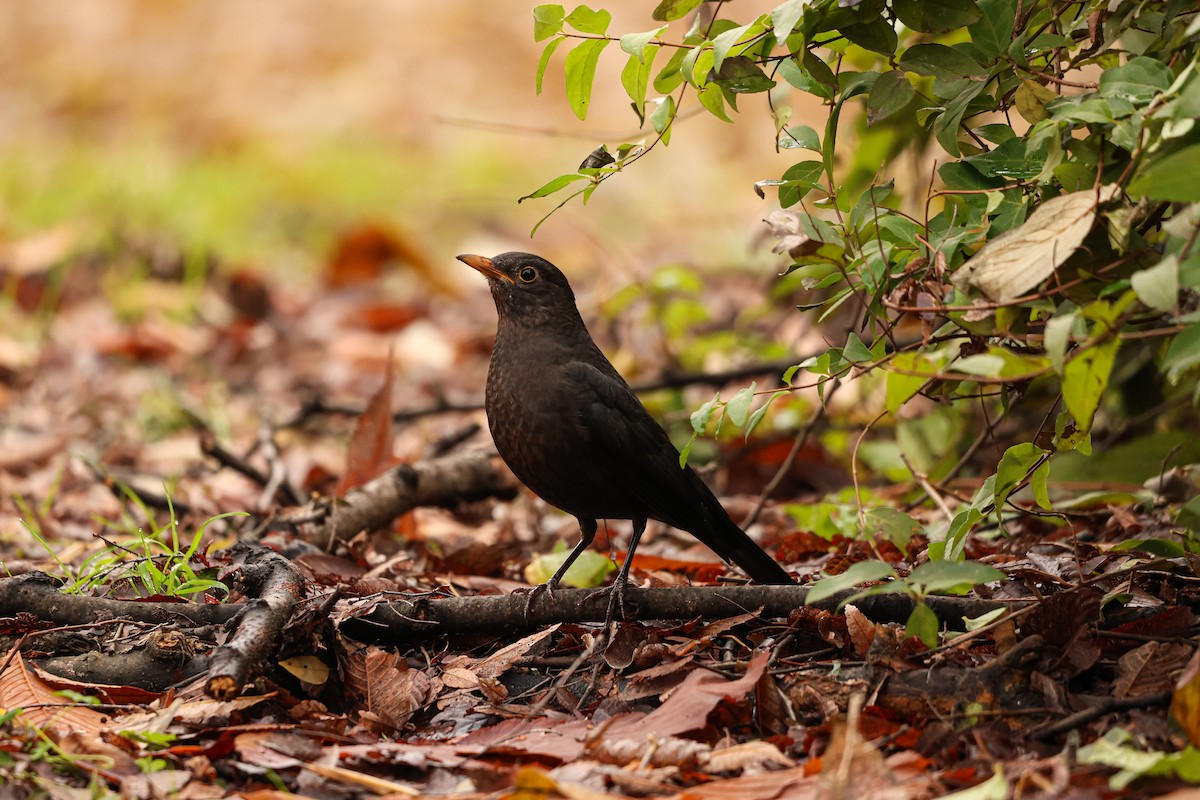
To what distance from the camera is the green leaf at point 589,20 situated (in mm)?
2877

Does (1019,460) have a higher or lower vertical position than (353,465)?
higher

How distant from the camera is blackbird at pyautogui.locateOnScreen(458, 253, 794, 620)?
149 inches

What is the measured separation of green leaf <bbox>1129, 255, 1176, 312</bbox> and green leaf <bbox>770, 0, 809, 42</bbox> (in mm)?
904

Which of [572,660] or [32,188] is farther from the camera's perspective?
[32,188]

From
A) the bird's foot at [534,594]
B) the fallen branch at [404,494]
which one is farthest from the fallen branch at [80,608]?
the fallen branch at [404,494]

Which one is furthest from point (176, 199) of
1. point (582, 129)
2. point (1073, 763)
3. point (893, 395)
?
point (1073, 763)

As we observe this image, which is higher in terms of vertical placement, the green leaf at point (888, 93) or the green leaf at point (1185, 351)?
the green leaf at point (888, 93)

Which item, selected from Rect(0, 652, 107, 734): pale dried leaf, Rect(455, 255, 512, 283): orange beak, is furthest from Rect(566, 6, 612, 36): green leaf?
Rect(0, 652, 107, 734): pale dried leaf

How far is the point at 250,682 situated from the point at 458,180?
9.78m

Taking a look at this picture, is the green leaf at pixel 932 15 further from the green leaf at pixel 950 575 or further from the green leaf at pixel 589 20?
the green leaf at pixel 950 575

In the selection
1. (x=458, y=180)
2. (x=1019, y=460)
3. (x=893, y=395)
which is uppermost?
(x=893, y=395)

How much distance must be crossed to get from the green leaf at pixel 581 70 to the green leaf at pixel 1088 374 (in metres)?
1.33

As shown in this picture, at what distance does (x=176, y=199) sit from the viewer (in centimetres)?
997

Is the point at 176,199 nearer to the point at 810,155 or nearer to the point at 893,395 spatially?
the point at 810,155
